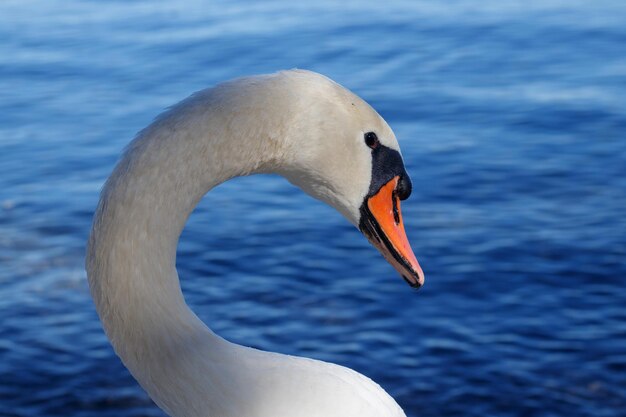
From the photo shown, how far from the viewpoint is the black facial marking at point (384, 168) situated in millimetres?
2189

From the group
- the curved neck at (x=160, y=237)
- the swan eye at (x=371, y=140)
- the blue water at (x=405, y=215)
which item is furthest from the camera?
the blue water at (x=405, y=215)

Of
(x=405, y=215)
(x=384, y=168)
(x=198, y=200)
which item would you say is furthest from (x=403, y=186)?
(x=405, y=215)

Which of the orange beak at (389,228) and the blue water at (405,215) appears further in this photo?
the blue water at (405,215)

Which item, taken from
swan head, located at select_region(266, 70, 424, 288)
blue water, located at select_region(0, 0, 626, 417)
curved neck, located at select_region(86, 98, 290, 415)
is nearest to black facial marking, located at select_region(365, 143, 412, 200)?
swan head, located at select_region(266, 70, 424, 288)

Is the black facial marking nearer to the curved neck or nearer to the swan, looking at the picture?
the swan

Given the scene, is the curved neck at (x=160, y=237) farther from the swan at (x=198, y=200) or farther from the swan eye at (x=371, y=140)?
the swan eye at (x=371, y=140)

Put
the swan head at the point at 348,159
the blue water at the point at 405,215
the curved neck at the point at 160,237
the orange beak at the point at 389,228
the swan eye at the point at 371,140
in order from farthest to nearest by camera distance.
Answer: the blue water at the point at 405,215 < the orange beak at the point at 389,228 < the swan eye at the point at 371,140 < the swan head at the point at 348,159 < the curved neck at the point at 160,237

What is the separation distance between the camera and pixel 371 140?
217 centimetres

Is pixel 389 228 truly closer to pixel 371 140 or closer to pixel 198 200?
pixel 371 140

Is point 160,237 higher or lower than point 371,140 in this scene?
lower

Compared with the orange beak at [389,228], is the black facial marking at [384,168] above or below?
above

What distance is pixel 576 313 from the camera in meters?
4.75

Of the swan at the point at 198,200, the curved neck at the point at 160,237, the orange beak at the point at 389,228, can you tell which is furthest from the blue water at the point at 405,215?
the curved neck at the point at 160,237

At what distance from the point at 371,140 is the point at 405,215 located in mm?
3407
